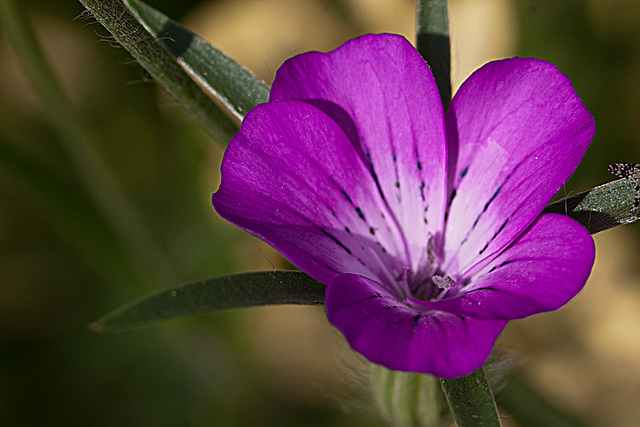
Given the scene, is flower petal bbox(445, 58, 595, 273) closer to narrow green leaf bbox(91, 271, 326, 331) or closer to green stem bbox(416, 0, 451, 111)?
green stem bbox(416, 0, 451, 111)

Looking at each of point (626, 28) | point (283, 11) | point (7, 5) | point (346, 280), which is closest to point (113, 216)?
point (7, 5)

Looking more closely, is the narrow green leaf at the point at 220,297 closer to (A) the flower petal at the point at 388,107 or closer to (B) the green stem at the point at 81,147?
(A) the flower petal at the point at 388,107

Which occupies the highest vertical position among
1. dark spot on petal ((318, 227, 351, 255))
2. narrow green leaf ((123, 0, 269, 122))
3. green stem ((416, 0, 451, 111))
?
narrow green leaf ((123, 0, 269, 122))

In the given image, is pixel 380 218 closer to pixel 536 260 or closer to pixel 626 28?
pixel 536 260

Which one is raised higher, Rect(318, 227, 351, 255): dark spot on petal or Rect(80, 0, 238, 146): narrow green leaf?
Rect(80, 0, 238, 146): narrow green leaf

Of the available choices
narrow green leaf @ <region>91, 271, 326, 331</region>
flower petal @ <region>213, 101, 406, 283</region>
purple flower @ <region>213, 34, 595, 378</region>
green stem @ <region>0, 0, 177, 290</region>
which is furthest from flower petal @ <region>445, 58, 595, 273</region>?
green stem @ <region>0, 0, 177, 290</region>

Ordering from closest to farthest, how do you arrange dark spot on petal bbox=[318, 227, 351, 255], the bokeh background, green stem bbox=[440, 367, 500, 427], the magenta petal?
1. the magenta petal
2. green stem bbox=[440, 367, 500, 427]
3. dark spot on petal bbox=[318, 227, 351, 255]
4. the bokeh background

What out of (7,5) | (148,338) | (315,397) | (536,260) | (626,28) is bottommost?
(315,397)
